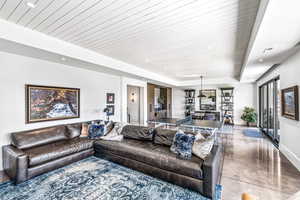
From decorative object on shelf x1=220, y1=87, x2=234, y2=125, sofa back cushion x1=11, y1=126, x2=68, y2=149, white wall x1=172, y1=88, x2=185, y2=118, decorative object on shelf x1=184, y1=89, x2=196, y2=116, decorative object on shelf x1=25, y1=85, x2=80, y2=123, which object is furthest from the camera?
white wall x1=172, y1=88, x2=185, y2=118

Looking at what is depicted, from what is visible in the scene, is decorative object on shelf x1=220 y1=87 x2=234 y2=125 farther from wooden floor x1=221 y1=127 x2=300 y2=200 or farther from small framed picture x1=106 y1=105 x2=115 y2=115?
small framed picture x1=106 y1=105 x2=115 y2=115

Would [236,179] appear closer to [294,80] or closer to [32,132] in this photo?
[294,80]

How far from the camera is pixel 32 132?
126 inches

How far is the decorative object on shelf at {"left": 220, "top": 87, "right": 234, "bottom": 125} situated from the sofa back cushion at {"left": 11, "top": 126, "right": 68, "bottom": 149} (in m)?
8.46

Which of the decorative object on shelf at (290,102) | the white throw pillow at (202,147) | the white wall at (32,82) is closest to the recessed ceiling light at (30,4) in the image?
the white wall at (32,82)

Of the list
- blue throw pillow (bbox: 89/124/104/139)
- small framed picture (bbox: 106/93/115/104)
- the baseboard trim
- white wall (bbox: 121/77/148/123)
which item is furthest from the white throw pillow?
white wall (bbox: 121/77/148/123)

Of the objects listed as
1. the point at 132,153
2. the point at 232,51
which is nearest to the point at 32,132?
the point at 132,153

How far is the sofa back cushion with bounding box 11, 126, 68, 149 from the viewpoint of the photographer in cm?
293

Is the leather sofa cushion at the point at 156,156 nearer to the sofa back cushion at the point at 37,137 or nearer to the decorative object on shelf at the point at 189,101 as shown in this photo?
the sofa back cushion at the point at 37,137

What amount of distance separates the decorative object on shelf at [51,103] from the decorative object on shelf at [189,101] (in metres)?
7.69

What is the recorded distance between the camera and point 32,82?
134 inches

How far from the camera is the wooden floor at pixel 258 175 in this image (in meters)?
2.25

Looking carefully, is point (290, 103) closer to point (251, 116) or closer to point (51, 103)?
point (251, 116)

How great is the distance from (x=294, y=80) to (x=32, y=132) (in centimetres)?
600
